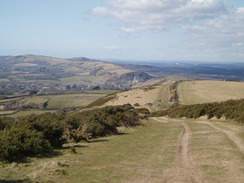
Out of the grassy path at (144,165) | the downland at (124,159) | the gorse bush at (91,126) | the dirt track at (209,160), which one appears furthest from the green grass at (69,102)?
the dirt track at (209,160)

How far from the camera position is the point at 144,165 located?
12219mm

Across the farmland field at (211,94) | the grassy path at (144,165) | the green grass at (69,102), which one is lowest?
the green grass at (69,102)

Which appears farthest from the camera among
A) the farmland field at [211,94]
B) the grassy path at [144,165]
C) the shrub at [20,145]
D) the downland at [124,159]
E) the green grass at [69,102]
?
the green grass at [69,102]

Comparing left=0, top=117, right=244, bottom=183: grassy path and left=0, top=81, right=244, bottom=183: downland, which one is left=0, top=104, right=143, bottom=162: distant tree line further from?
left=0, top=117, right=244, bottom=183: grassy path

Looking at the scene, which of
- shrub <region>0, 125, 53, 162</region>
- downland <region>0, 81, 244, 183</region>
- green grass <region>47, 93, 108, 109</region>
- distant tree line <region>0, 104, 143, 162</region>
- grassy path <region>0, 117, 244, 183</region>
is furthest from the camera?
green grass <region>47, 93, 108, 109</region>

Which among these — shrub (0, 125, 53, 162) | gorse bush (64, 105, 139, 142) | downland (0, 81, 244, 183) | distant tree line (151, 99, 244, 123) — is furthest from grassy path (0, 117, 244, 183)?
distant tree line (151, 99, 244, 123)

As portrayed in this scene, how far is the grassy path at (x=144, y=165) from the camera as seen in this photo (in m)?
10.2

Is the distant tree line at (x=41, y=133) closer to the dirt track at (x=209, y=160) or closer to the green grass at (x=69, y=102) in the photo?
the dirt track at (x=209, y=160)

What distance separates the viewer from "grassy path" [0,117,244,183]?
1020cm

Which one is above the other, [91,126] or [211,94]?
[91,126]

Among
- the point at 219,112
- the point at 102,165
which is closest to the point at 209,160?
the point at 102,165

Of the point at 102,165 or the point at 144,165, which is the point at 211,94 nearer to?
the point at 144,165

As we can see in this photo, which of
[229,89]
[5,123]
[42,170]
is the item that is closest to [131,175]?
[42,170]

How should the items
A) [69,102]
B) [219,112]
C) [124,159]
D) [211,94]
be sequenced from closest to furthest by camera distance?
[124,159]
[219,112]
[211,94]
[69,102]
